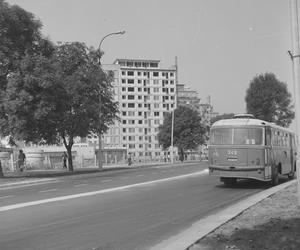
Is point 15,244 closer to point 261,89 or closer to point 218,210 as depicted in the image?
point 218,210

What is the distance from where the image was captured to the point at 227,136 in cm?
2158

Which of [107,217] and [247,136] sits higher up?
[247,136]

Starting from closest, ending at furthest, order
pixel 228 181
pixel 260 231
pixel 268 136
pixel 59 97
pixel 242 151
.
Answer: pixel 260 231, pixel 242 151, pixel 268 136, pixel 228 181, pixel 59 97

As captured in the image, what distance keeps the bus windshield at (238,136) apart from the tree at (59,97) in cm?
1515

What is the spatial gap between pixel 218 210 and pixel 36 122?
22826 mm

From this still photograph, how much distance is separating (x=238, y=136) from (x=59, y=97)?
17.6 meters

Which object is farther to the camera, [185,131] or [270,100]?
[185,131]

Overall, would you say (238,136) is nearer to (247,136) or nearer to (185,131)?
(247,136)

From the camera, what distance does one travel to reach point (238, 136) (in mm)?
21406

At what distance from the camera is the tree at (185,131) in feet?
310

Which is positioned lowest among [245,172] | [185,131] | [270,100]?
[245,172]

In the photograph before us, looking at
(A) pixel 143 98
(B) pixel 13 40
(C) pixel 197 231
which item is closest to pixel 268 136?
(C) pixel 197 231

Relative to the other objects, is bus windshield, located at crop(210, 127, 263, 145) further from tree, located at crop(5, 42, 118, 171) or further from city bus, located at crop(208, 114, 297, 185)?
tree, located at crop(5, 42, 118, 171)

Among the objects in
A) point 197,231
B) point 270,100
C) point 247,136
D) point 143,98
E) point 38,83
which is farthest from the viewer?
point 143,98
